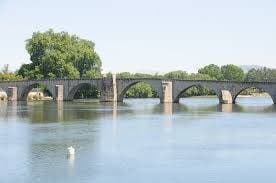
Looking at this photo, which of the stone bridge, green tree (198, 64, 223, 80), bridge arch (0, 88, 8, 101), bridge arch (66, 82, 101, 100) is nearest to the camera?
the stone bridge

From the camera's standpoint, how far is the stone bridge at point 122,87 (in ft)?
272

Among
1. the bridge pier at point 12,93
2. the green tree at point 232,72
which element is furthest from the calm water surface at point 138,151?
the green tree at point 232,72

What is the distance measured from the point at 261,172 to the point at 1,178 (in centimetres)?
1070

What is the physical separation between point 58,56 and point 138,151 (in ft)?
213

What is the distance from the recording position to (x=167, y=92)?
3324 inches

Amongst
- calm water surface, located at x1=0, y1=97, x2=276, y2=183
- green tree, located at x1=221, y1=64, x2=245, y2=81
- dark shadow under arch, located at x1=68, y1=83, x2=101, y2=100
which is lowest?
calm water surface, located at x1=0, y1=97, x2=276, y2=183

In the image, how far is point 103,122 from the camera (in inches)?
1941

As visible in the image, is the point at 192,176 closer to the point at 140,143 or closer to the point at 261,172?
the point at 261,172

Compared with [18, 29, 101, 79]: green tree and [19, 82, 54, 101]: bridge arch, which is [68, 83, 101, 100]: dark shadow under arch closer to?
[18, 29, 101, 79]: green tree

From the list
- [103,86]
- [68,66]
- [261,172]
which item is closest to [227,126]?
[261,172]

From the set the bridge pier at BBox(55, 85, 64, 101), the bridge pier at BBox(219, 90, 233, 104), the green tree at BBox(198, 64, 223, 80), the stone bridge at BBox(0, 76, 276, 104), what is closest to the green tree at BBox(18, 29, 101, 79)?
the stone bridge at BBox(0, 76, 276, 104)

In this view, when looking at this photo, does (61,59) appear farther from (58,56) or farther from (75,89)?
(75,89)

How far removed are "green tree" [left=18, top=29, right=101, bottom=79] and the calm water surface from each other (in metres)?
45.7

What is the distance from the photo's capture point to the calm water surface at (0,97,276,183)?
84.4 ft
